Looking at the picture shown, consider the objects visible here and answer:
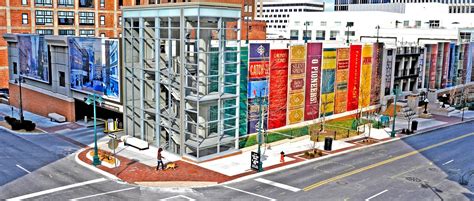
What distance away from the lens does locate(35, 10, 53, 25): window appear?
85500 mm

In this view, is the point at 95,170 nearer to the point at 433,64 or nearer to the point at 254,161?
the point at 254,161

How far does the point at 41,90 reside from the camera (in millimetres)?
57219

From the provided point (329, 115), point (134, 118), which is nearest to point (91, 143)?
point (134, 118)

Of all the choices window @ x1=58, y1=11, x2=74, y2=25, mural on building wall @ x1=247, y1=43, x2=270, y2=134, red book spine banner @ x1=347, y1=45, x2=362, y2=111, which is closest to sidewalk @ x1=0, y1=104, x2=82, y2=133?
mural on building wall @ x1=247, y1=43, x2=270, y2=134

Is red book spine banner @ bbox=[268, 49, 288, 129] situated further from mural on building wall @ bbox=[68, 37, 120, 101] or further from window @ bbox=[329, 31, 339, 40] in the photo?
window @ bbox=[329, 31, 339, 40]

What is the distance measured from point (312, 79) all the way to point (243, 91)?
36.7ft

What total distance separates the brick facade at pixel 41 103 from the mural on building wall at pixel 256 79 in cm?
2091

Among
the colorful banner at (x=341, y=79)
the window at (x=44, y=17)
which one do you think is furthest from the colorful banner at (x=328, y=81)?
the window at (x=44, y=17)

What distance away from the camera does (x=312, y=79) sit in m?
51.9

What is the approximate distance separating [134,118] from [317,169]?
17.8 m

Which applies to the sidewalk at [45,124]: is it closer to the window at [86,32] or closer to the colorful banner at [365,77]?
the colorful banner at [365,77]

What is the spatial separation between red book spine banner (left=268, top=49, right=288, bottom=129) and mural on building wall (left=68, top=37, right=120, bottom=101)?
1511 centimetres

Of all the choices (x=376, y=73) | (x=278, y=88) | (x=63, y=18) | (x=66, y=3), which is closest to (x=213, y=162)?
(x=278, y=88)

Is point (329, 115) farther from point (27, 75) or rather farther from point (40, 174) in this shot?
point (27, 75)
